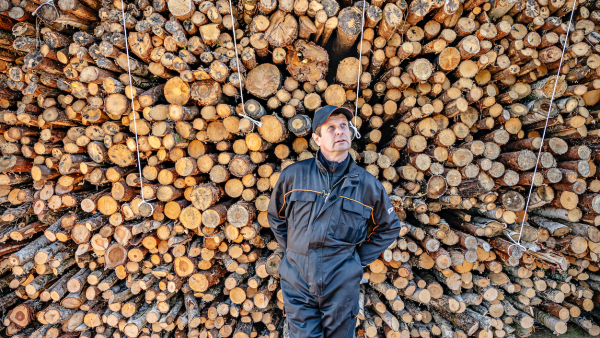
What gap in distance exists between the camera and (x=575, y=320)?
13.2 feet

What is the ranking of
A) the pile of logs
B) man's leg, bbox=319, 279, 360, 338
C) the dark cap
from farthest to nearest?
1. the pile of logs
2. the dark cap
3. man's leg, bbox=319, 279, 360, 338

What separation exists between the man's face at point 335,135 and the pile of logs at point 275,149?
468mm

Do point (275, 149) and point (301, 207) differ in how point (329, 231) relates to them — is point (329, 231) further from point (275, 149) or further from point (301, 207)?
point (275, 149)

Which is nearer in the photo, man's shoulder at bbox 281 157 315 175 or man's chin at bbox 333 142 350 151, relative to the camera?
man's chin at bbox 333 142 350 151

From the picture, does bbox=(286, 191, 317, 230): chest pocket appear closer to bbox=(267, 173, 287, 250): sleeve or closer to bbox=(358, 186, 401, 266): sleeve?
bbox=(267, 173, 287, 250): sleeve

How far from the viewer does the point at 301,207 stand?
2.65 metres

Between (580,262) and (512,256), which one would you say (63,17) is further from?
(580,262)

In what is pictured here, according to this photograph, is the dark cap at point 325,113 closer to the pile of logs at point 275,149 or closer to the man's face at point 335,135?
the man's face at point 335,135

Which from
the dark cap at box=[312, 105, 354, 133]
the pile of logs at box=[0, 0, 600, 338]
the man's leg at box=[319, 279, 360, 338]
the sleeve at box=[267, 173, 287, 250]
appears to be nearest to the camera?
the man's leg at box=[319, 279, 360, 338]

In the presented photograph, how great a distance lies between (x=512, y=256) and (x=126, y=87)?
467 cm

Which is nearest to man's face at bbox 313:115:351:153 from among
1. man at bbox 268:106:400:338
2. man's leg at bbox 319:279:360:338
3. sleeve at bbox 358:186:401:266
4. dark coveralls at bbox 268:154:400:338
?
man at bbox 268:106:400:338

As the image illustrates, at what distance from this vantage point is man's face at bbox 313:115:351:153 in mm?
2604

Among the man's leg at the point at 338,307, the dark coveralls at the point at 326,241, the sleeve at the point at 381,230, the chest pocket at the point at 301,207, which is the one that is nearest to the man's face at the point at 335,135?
the dark coveralls at the point at 326,241

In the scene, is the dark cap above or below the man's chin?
above
